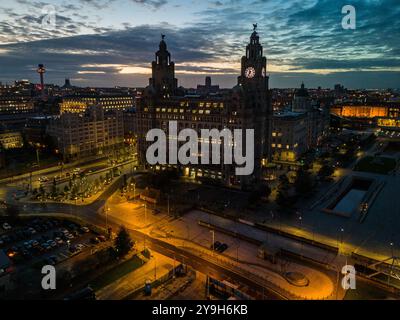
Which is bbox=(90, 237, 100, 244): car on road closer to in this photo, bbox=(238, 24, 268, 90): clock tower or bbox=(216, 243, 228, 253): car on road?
bbox=(216, 243, 228, 253): car on road

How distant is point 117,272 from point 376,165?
313 feet

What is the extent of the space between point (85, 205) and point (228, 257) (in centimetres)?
3965

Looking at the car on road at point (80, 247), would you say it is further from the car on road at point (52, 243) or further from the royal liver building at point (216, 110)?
the royal liver building at point (216, 110)

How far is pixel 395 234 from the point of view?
55.5 meters

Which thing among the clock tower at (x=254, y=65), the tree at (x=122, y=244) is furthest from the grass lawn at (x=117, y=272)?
the clock tower at (x=254, y=65)

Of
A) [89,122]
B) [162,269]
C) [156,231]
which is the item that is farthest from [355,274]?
[89,122]

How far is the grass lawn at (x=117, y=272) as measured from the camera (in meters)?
41.0

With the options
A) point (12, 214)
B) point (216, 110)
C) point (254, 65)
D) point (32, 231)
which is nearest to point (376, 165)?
point (254, 65)

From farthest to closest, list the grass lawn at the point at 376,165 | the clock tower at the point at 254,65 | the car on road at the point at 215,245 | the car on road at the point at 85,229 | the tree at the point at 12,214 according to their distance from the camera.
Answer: the grass lawn at the point at 376,165
the clock tower at the point at 254,65
the tree at the point at 12,214
the car on road at the point at 85,229
the car on road at the point at 215,245

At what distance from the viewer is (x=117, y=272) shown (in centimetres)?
4378

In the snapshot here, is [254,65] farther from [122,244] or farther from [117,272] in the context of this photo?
[117,272]

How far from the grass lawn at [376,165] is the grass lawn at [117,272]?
271 ft

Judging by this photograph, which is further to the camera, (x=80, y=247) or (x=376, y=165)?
(x=376, y=165)
